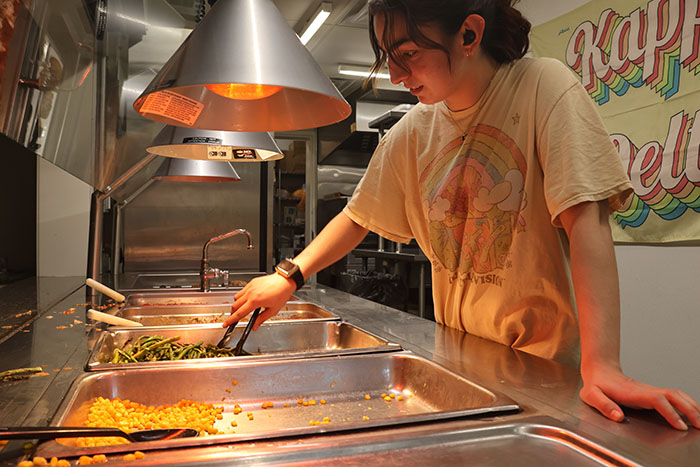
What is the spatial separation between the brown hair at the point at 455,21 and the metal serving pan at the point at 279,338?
714mm

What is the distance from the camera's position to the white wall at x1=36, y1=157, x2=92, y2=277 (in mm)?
3457

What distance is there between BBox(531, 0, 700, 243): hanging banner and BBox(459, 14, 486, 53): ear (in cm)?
162

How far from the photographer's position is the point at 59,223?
11.4 feet

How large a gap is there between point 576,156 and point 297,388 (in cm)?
75

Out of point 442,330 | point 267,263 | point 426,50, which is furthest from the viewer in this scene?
point 267,263

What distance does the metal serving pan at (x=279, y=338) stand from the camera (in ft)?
4.12

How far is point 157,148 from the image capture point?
178cm

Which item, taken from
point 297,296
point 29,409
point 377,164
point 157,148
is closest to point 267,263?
point 297,296

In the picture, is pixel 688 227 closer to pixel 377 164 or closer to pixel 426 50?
pixel 377 164

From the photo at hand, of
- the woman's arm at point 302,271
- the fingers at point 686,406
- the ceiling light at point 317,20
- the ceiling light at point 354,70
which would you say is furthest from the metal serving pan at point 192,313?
the ceiling light at point 354,70

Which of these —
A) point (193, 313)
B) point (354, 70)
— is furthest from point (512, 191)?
point (354, 70)

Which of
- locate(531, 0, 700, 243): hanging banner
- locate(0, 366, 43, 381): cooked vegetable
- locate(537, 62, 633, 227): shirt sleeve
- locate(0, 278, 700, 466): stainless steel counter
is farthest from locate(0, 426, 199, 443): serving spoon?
locate(531, 0, 700, 243): hanging banner

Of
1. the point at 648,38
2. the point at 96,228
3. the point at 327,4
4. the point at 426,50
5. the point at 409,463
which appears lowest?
the point at 409,463

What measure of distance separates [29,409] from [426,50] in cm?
100
